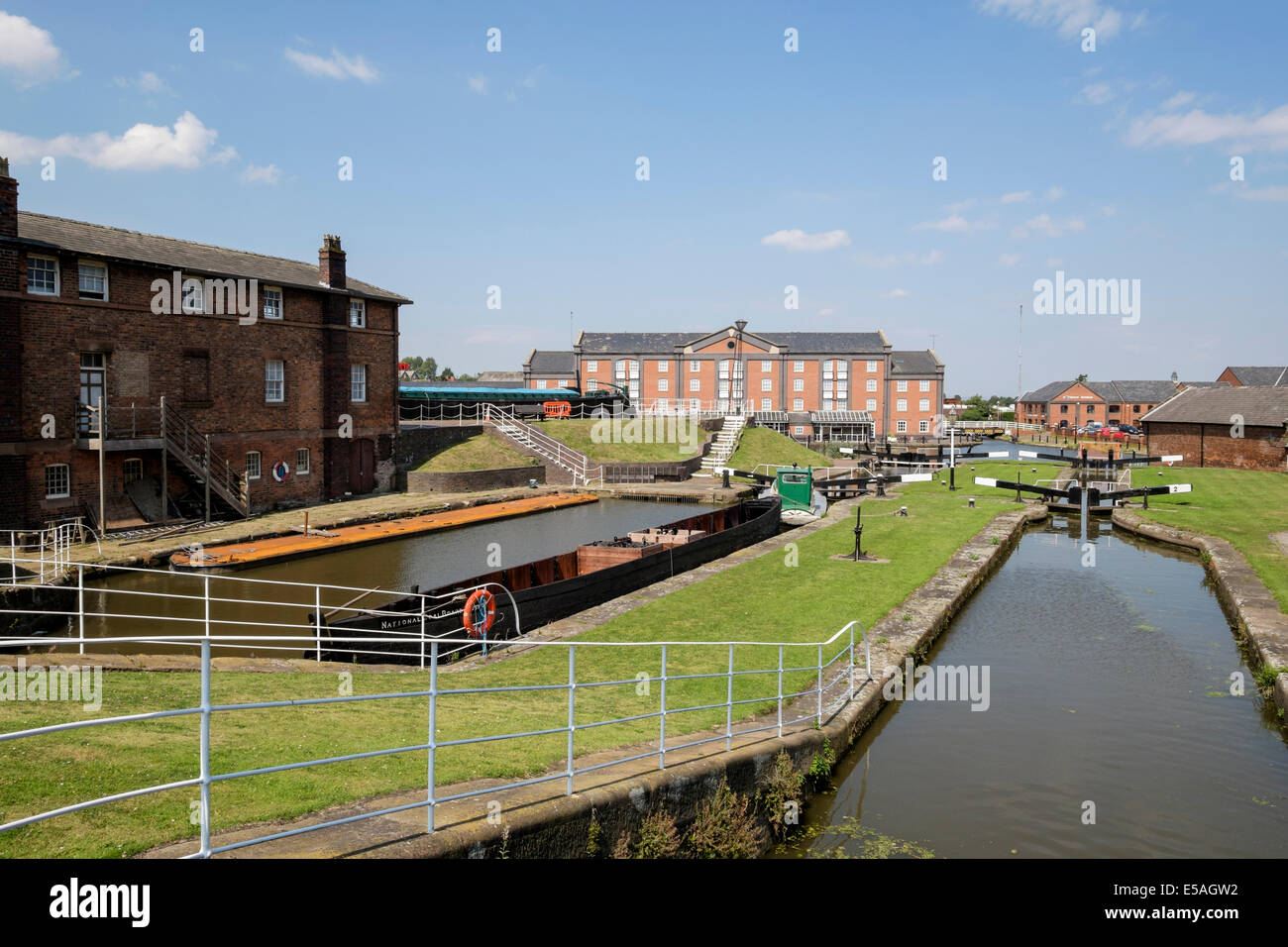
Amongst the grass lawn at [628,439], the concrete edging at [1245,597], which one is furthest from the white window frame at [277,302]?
the concrete edging at [1245,597]

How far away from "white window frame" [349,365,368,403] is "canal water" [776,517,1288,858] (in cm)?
2773

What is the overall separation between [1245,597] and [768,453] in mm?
40640

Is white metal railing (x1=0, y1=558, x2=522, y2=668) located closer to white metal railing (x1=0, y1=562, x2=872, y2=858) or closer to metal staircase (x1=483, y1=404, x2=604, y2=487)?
white metal railing (x1=0, y1=562, x2=872, y2=858)

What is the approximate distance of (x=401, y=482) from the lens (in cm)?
4034

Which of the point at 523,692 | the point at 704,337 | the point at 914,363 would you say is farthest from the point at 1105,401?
the point at 523,692

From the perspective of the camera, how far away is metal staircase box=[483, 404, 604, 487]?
46.6 m

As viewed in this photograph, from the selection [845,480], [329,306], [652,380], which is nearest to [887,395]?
[652,380]

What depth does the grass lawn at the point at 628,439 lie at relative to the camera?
51.0 meters

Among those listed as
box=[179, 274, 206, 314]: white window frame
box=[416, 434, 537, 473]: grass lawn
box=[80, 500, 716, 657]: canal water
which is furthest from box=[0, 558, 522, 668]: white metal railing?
box=[416, 434, 537, 473]: grass lawn

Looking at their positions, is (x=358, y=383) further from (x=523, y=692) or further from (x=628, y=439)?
(x=523, y=692)

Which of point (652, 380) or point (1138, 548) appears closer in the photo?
point (1138, 548)

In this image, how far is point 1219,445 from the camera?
5447cm
